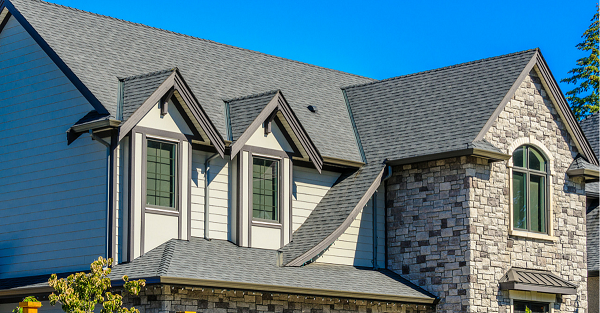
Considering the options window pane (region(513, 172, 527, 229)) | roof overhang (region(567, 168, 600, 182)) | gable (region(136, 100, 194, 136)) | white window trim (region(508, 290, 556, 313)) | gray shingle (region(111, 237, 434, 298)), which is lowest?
white window trim (region(508, 290, 556, 313))

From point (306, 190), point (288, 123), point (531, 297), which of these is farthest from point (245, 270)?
point (531, 297)

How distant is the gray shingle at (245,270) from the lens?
16.2 metres

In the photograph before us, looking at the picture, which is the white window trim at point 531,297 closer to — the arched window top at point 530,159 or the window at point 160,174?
the arched window top at point 530,159

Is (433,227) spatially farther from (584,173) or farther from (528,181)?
(584,173)

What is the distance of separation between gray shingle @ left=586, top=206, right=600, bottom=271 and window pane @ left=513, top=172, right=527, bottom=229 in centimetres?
489

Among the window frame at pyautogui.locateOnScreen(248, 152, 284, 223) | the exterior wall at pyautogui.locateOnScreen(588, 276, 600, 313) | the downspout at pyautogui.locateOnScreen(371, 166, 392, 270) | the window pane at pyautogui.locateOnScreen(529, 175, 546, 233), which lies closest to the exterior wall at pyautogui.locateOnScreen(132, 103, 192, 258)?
the window frame at pyautogui.locateOnScreen(248, 152, 284, 223)

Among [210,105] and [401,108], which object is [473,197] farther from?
[210,105]

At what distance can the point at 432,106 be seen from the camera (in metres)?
22.3

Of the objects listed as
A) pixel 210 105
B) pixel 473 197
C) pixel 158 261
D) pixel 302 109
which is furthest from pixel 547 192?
pixel 158 261

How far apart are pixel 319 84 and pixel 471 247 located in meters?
7.25

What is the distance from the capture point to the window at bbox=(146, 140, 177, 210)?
1770cm

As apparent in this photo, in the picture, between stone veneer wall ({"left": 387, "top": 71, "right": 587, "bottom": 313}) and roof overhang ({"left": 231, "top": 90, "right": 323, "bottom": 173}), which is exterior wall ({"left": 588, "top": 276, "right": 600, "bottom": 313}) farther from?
roof overhang ({"left": 231, "top": 90, "right": 323, "bottom": 173})

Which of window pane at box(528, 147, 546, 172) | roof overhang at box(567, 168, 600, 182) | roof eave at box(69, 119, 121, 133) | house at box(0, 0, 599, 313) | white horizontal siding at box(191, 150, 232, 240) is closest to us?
roof eave at box(69, 119, 121, 133)

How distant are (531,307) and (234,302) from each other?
25.1 ft
